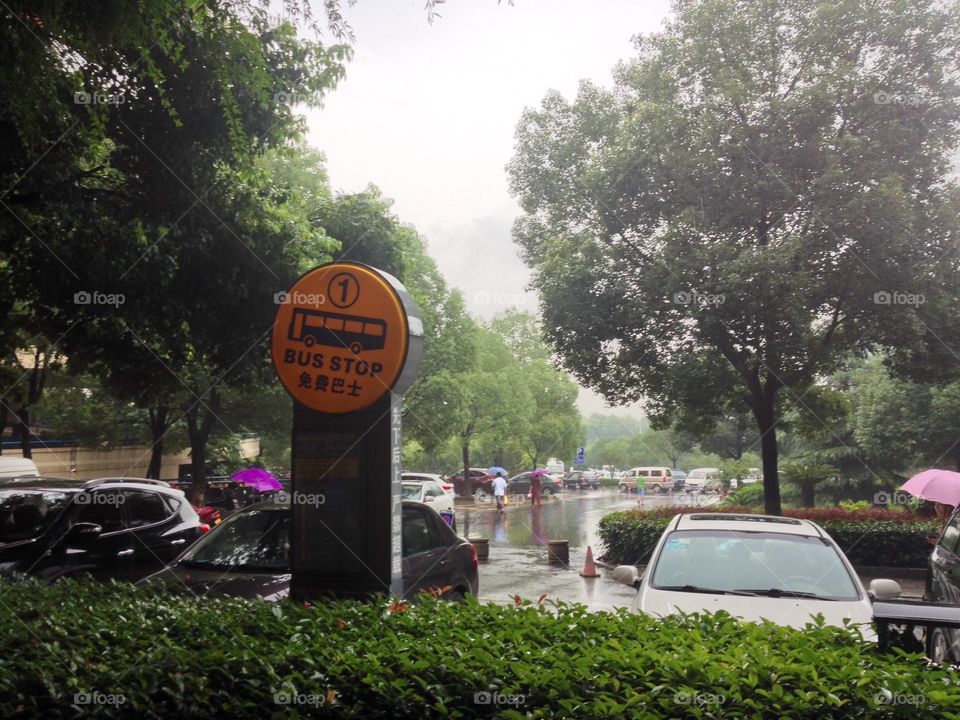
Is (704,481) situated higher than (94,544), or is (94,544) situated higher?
(94,544)

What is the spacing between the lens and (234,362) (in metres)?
11.2

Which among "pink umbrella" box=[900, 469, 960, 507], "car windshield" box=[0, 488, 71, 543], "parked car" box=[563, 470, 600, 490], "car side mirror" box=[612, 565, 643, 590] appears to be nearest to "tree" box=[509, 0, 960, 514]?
"pink umbrella" box=[900, 469, 960, 507]

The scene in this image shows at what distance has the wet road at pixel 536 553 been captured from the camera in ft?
45.2

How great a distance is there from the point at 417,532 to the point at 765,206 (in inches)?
423

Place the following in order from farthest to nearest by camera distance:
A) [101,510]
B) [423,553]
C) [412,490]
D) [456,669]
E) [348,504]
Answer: [412,490], [101,510], [423,553], [348,504], [456,669]

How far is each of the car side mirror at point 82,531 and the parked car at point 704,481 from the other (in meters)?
49.3

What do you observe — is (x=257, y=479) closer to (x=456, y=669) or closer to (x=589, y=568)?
(x=589, y=568)

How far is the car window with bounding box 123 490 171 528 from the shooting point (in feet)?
34.0

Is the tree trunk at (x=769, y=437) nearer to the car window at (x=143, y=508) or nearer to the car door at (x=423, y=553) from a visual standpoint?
the car door at (x=423, y=553)

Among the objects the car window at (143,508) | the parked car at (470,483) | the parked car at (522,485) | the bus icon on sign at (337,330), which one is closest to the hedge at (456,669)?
the bus icon on sign at (337,330)

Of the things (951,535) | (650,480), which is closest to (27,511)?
(951,535)

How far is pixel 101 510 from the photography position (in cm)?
995

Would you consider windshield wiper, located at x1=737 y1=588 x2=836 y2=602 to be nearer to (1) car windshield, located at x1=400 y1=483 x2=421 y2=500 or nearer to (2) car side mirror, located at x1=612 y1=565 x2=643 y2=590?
(2) car side mirror, located at x1=612 y1=565 x2=643 y2=590

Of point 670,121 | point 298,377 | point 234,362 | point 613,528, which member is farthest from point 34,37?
point 613,528
